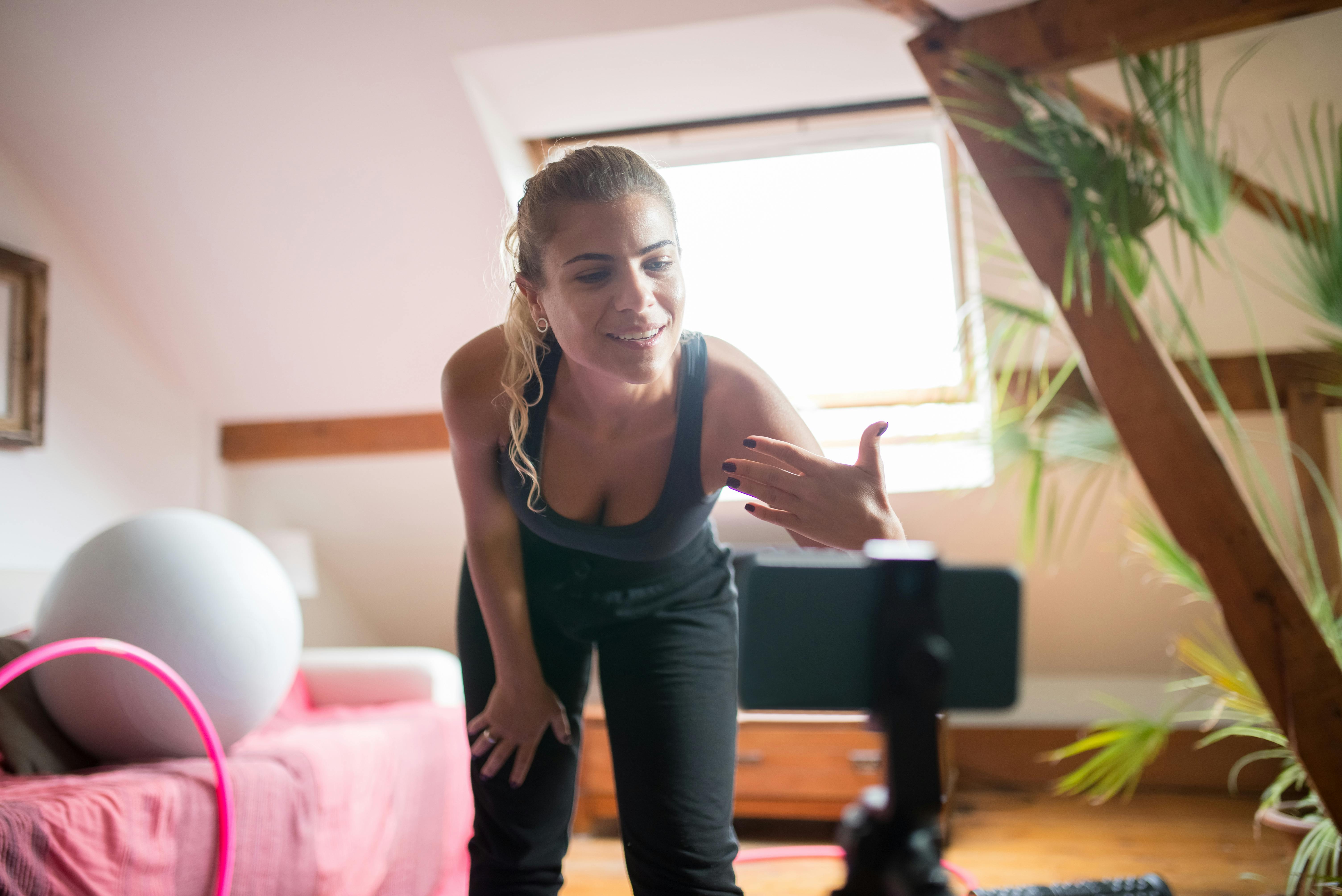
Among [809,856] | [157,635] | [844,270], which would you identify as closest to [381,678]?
[157,635]

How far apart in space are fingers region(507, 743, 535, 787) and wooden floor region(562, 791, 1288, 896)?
1353 mm

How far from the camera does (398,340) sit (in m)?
3.51

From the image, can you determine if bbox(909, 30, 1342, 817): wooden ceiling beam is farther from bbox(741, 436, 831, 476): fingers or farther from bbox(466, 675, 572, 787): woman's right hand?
bbox(466, 675, 572, 787): woman's right hand

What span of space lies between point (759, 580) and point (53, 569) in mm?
3157

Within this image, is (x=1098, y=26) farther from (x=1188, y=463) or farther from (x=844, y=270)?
(x=844, y=270)

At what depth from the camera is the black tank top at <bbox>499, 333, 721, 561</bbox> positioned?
4.35 ft

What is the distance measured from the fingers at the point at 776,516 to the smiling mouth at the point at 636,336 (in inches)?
9.6

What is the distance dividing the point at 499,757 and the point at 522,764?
34 millimetres

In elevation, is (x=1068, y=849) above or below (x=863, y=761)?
below

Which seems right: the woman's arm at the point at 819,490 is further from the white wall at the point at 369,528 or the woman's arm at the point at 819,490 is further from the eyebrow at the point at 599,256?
the white wall at the point at 369,528

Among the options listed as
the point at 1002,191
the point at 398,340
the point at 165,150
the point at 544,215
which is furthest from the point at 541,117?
the point at 544,215

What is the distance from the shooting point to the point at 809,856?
282cm

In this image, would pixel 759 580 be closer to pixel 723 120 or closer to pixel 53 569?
pixel 723 120

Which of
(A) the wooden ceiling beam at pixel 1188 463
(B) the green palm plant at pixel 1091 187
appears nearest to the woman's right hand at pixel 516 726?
(B) the green palm plant at pixel 1091 187
